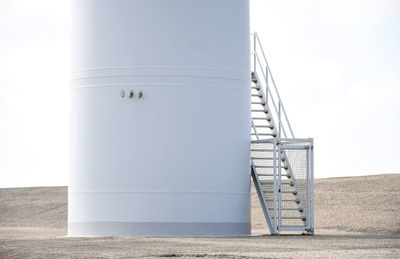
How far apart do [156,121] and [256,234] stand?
4.51m

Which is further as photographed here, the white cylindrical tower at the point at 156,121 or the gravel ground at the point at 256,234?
the white cylindrical tower at the point at 156,121

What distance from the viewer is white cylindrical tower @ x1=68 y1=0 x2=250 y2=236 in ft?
69.6

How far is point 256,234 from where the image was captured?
23.3m

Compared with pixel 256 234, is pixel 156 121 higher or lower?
higher

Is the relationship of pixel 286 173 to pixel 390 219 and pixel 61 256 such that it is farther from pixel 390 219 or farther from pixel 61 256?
pixel 61 256

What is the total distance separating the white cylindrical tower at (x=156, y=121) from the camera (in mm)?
21219

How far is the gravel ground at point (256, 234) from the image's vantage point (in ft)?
50.9

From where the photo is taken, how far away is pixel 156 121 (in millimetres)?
21250

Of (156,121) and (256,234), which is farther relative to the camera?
(256,234)

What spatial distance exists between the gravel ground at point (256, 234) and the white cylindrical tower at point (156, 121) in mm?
1151

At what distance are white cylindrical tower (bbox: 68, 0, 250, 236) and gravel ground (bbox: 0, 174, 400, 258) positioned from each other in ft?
3.77

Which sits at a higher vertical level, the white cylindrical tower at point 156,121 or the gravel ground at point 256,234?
the white cylindrical tower at point 156,121

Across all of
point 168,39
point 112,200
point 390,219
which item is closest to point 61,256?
point 112,200

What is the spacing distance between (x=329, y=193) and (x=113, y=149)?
51.6ft
